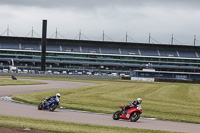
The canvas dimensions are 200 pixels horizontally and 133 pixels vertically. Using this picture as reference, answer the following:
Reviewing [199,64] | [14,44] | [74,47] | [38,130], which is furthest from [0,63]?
[38,130]

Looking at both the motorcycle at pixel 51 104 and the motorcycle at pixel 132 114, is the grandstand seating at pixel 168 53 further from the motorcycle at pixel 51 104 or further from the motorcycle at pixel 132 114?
the motorcycle at pixel 132 114

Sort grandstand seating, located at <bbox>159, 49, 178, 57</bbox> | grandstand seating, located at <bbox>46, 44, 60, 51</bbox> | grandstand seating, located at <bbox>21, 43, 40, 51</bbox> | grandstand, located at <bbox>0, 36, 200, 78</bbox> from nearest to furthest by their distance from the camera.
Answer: grandstand, located at <bbox>0, 36, 200, 78</bbox> → grandstand seating, located at <bbox>21, 43, 40, 51</bbox> → grandstand seating, located at <bbox>46, 44, 60, 51</bbox> → grandstand seating, located at <bbox>159, 49, 178, 57</bbox>

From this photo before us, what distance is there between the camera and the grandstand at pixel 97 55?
148 meters

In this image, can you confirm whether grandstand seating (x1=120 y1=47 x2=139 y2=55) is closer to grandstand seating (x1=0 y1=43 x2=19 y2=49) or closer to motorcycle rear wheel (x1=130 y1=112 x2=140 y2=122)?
grandstand seating (x1=0 y1=43 x2=19 y2=49)

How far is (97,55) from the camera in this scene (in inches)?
6004

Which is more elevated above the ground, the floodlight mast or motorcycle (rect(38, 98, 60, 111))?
the floodlight mast

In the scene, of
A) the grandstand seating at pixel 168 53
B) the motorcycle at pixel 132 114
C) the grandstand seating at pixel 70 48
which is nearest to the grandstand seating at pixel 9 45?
the grandstand seating at pixel 70 48

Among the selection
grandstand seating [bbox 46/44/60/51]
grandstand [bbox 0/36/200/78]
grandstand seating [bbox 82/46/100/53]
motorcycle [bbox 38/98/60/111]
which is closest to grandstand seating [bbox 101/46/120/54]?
grandstand [bbox 0/36/200/78]

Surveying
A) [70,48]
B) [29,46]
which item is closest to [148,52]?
[70,48]

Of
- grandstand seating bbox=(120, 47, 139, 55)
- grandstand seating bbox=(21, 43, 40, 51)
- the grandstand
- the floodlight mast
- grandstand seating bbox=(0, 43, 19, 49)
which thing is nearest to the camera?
the floodlight mast

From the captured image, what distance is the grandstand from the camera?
14762cm

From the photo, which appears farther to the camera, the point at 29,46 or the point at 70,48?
the point at 70,48

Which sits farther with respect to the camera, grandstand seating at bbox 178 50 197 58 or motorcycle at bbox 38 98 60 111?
grandstand seating at bbox 178 50 197 58

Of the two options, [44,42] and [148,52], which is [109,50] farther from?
[44,42]
